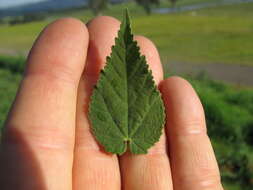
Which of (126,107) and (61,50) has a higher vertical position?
(61,50)

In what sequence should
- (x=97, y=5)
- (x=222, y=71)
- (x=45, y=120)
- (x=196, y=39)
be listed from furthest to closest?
(x=97, y=5), (x=196, y=39), (x=222, y=71), (x=45, y=120)

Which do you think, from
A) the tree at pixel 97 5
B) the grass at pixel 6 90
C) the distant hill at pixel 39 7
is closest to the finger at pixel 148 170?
the grass at pixel 6 90

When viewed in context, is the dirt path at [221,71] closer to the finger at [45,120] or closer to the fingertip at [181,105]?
the fingertip at [181,105]

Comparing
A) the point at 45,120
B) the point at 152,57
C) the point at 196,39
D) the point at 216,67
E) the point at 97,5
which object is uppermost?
the point at 152,57

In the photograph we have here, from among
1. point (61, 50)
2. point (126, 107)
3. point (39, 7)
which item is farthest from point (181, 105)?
point (39, 7)

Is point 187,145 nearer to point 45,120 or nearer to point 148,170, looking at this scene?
point 148,170

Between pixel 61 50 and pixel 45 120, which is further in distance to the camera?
pixel 61 50
